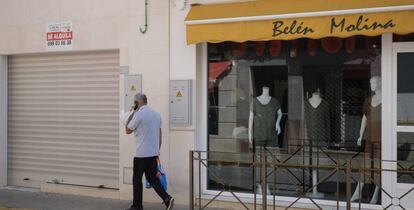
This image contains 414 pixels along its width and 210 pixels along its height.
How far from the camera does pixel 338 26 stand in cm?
734

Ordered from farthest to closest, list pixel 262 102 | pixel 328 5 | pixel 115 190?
1. pixel 115 190
2. pixel 262 102
3. pixel 328 5

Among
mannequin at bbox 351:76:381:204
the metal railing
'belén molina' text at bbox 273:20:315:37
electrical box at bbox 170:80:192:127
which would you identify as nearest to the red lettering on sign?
electrical box at bbox 170:80:192:127

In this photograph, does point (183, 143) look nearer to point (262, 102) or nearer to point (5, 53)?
point (262, 102)

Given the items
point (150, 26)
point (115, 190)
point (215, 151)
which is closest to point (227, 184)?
point (215, 151)

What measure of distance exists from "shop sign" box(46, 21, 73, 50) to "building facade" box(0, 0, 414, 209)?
0.03 m

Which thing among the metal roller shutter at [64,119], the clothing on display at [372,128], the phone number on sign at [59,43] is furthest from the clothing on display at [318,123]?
the phone number on sign at [59,43]

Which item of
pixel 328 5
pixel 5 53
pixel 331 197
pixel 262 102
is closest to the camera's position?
pixel 328 5

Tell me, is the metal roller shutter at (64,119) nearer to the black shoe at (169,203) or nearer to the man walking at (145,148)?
the man walking at (145,148)

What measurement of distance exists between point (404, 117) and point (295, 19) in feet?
6.49

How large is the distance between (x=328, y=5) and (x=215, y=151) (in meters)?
2.82

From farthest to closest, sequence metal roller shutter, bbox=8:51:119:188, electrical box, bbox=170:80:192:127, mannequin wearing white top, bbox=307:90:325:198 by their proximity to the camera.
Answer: metal roller shutter, bbox=8:51:119:188
electrical box, bbox=170:80:192:127
mannequin wearing white top, bbox=307:90:325:198

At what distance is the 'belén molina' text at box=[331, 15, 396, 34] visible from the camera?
709 cm

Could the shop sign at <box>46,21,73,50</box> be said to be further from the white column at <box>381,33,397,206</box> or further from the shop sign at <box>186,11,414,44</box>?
the white column at <box>381,33,397,206</box>

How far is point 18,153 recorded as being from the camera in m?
10.7
